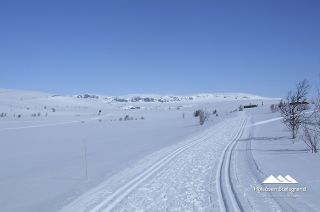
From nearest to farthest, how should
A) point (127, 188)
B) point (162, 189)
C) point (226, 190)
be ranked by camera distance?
point (226, 190) → point (162, 189) → point (127, 188)

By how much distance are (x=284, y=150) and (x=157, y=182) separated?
9.18 meters

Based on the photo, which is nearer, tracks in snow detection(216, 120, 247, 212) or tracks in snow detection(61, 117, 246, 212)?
tracks in snow detection(216, 120, 247, 212)

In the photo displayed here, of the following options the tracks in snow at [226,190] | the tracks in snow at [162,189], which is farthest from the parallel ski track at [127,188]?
the tracks in snow at [226,190]

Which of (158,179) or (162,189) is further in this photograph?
(158,179)

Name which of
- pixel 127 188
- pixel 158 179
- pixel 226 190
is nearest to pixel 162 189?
pixel 127 188

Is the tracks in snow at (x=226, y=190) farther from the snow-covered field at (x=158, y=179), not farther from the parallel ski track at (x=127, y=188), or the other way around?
the parallel ski track at (x=127, y=188)

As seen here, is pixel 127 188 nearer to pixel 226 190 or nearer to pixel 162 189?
pixel 162 189

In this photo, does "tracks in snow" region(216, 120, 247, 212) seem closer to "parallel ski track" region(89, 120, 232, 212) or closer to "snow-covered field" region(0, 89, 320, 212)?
"snow-covered field" region(0, 89, 320, 212)

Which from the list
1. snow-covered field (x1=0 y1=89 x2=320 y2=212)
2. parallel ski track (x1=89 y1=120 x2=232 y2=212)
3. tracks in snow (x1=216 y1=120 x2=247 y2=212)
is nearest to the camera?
tracks in snow (x1=216 y1=120 x2=247 y2=212)

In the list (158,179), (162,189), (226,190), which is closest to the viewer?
(226,190)

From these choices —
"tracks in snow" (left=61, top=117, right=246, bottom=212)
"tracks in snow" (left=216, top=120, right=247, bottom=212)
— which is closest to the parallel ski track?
"tracks in snow" (left=61, top=117, right=246, bottom=212)

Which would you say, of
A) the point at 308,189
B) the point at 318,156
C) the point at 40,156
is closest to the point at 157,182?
the point at 308,189

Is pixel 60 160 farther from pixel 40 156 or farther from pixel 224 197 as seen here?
pixel 224 197

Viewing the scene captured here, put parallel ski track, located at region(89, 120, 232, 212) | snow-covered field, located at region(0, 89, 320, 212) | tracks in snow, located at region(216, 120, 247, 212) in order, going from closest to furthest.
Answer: tracks in snow, located at region(216, 120, 247, 212)
parallel ski track, located at region(89, 120, 232, 212)
snow-covered field, located at region(0, 89, 320, 212)
